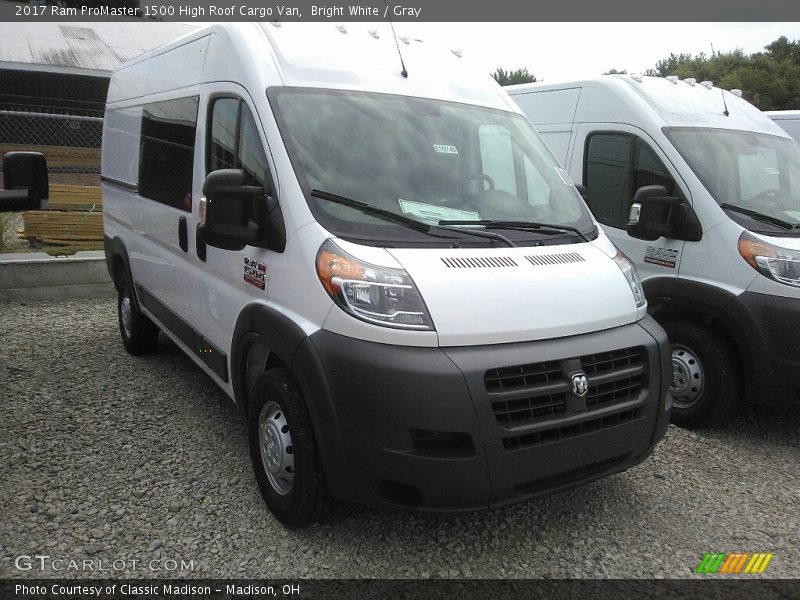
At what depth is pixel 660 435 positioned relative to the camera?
3.16 metres

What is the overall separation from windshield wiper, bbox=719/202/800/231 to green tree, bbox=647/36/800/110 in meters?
23.0

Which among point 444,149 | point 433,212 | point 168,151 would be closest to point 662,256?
point 444,149

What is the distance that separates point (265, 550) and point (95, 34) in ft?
71.6

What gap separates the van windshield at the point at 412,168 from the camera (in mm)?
3043

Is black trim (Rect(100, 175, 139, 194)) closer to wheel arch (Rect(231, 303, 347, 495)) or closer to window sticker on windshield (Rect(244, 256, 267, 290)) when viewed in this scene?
window sticker on windshield (Rect(244, 256, 267, 290))

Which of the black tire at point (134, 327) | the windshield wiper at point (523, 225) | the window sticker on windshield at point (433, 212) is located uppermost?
the window sticker on windshield at point (433, 212)

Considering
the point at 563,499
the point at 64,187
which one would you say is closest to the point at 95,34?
the point at 64,187

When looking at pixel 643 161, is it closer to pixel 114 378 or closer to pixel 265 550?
pixel 265 550

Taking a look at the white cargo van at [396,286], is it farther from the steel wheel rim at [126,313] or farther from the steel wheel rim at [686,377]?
the steel wheel rim at [126,313]

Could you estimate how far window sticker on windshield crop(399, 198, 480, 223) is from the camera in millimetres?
3090

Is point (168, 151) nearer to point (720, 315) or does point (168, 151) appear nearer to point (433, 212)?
point (433, 212)

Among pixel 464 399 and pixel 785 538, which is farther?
pixel 785 538

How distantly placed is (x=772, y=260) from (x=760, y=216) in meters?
0.42

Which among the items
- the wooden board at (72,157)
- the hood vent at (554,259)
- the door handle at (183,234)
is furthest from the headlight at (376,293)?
the wooden board at (72,157)
